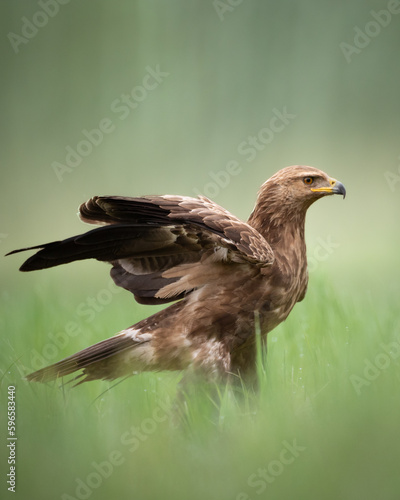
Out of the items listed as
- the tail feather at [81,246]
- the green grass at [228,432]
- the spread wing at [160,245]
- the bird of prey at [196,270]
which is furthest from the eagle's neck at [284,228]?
the tail feather at [81,246]

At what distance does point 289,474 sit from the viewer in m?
1.95

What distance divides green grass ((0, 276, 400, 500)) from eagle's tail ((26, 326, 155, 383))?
5cm

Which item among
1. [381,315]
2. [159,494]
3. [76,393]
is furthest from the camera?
[381,315]

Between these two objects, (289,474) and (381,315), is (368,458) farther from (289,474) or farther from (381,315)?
(381,315)

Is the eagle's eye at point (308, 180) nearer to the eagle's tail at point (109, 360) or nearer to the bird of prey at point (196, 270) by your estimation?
the bird of prey at point (196, 270)

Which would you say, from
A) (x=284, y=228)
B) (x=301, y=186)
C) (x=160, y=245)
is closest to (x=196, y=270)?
(x=160, y=245)

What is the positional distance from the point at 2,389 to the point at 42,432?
1.17 feet

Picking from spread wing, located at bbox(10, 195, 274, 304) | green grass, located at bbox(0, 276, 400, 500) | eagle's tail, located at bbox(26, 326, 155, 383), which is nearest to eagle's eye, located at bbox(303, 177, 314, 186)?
spread wing, located at bbox(10, 195, 274, 304)

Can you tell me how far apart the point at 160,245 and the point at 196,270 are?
0.54 feet

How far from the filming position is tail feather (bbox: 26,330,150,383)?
2.42 metres

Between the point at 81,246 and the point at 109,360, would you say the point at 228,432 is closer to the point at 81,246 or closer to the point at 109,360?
the point at 109,360

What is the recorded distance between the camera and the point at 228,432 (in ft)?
6.97

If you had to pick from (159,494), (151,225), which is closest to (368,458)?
(159,494)

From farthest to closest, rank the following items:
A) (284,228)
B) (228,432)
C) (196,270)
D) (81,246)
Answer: (284,228) < (196,270) < (81,246) < (228,432)
